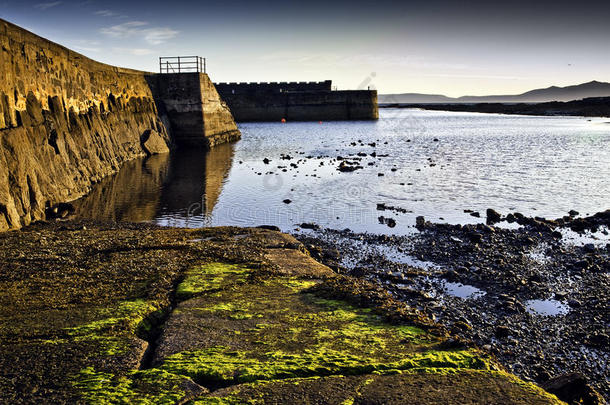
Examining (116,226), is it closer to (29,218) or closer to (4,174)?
(29,218)

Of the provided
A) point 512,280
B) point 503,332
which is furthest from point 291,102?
point 503,332

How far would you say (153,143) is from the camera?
2972cm

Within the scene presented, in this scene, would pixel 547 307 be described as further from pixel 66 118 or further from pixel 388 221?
pixel 66 118

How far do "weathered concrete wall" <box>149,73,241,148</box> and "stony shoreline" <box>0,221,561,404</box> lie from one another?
27523mm

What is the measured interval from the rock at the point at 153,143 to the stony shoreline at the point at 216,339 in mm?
21669

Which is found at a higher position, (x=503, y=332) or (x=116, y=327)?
(x=116, y=327)

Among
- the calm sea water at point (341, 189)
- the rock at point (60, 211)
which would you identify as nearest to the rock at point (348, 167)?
the calm sea water at point (341, 189)

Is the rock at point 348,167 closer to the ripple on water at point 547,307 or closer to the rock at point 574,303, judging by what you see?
the ripple on water at point 547,307

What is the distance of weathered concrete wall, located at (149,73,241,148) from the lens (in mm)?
33812

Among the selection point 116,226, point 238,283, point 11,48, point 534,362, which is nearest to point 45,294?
point 238,283

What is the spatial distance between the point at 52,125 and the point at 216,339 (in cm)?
1410

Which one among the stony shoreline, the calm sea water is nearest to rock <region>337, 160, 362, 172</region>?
the calm sea water

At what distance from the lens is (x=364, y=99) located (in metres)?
87.5

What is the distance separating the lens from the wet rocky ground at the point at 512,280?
6184mm
